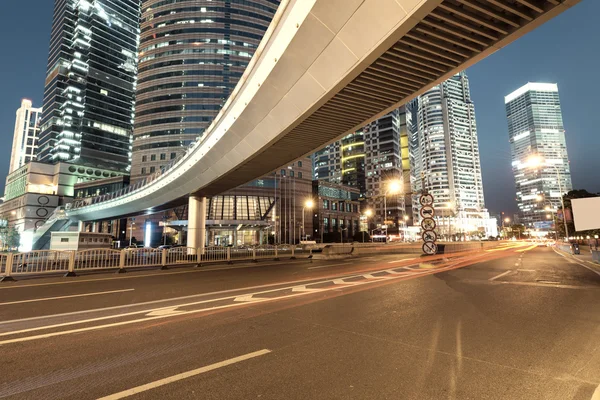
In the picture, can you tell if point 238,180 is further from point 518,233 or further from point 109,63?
point 518,233

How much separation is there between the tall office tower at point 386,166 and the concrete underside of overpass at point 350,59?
116992 mm

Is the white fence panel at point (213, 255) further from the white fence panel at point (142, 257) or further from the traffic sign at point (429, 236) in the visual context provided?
the traffic sign at point (429, 236)

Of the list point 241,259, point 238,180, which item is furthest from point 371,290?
point 238,180

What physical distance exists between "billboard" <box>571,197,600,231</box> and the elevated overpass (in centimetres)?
513

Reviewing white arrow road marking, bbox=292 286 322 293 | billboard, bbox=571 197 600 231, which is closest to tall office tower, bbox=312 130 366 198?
white arrow road marking, bbox=292 286 322 293

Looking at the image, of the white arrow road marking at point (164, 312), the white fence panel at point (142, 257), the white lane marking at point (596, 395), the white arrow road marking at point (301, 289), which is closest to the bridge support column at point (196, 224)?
the white fence panel at point (142, 257)

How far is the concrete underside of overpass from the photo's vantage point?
837cm

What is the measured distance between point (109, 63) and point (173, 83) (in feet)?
267

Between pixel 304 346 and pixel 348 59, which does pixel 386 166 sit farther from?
pixel 304 346

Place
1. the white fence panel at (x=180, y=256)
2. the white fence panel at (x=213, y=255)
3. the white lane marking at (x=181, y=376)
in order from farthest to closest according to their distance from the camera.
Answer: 1. the white fence panel at (x=213, y=255)
2. the white fence panel at (x=180, y=256)
3. the white lane marking at (x=181, y=376)

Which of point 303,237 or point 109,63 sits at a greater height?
point 109,63

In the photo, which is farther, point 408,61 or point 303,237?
point 303,237

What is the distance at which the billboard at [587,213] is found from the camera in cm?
679

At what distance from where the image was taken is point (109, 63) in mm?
140500
